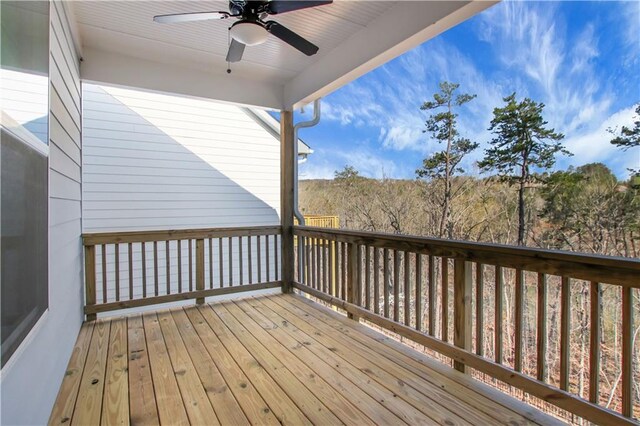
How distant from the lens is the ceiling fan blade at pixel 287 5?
2.08 metres

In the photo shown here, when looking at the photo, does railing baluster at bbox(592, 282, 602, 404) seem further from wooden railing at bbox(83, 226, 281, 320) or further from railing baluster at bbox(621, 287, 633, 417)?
wooden railing at bbox(83, 226, 281, 320)

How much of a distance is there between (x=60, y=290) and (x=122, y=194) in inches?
113

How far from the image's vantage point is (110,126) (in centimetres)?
470

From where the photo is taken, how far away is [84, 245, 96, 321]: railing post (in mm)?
3452

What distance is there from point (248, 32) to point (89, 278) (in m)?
2.96

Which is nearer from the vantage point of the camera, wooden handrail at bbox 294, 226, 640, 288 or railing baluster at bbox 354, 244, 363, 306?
wooden handrail at bbox 294, 226, 640, 288

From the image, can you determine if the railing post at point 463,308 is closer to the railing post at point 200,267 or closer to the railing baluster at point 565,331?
the railing baluster at point 565,331

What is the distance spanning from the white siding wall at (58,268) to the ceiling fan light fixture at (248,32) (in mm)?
1092

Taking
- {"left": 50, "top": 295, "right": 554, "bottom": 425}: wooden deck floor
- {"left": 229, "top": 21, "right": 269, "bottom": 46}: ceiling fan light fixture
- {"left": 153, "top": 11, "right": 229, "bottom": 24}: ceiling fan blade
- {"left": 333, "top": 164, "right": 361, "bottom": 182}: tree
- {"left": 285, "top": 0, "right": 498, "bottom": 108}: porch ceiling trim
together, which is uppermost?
{"left": 285, "top": 0, "right": 498, "bottom": 108}: porch ceiling trim

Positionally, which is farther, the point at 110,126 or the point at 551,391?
the point at 110,126

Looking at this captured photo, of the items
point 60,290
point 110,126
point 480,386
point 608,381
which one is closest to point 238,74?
point 110,126

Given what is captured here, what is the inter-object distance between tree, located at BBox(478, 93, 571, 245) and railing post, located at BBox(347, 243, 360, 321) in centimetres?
232

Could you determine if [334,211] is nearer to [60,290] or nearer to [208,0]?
[208,0]

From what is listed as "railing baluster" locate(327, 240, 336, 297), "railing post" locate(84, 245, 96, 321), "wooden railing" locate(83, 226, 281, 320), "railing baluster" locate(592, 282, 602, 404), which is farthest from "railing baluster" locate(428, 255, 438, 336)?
"railing post" locate(84, 245, 96, 321)
